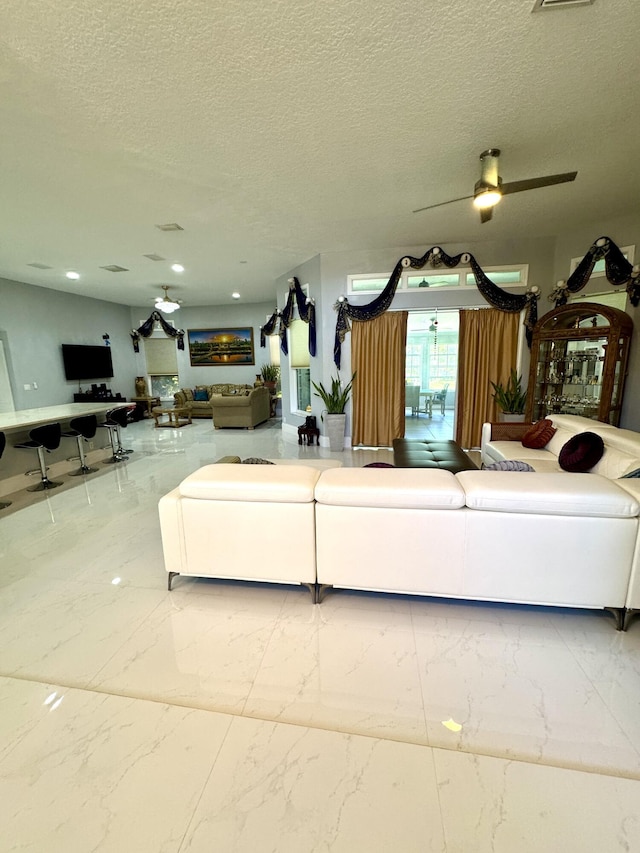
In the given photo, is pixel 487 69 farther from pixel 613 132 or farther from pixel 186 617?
pixel 186 617

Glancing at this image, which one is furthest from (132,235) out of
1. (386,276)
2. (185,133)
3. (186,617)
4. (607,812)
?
(607,812)

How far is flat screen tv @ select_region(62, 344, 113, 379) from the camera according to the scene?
773 centimetres

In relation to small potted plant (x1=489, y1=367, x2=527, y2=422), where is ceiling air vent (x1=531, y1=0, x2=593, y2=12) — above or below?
above

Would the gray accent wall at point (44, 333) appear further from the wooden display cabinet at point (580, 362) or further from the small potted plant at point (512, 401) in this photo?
the wooden display cabinet at point (580, 362)

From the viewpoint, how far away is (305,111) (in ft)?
7.42

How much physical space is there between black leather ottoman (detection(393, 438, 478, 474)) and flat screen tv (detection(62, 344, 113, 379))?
7.46 m

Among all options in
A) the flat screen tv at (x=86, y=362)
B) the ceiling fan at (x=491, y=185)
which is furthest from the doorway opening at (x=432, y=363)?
the flat screen tv at (x=86, y=362)

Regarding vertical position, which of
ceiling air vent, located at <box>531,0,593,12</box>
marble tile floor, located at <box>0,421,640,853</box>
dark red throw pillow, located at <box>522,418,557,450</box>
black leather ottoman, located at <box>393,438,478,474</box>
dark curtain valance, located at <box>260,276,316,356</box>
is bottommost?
marble tile floor, located at <box>0,421,640,853</box>

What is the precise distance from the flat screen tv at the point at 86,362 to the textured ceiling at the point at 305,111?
405cm

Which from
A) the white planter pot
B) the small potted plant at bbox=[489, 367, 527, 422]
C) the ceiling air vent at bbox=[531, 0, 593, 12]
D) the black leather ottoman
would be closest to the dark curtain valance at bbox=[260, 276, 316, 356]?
the white planter pot

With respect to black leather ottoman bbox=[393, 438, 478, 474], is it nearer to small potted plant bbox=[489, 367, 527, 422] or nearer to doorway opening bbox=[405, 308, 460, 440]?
small potted plant bbox=[489, 367, 527, 422]

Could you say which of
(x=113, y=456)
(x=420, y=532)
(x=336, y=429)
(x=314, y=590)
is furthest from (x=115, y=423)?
(x=420, y=532)

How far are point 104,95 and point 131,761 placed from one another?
3337 millimetres

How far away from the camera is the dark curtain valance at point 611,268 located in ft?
13.4
